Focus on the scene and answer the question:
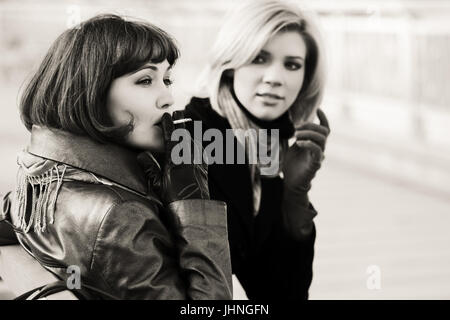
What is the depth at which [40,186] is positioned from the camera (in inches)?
61.8

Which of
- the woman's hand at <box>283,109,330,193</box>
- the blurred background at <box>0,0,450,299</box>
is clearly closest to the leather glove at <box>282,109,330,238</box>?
the woman's hand at <box>283,109,330,193</box>

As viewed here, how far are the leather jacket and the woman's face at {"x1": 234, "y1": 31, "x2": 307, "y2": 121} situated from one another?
1.86 ft

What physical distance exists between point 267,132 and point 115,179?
0.63 meters

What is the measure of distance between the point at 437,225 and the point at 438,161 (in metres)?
0.92

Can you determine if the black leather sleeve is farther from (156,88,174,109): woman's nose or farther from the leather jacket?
(156,88,174,109): woman's nose

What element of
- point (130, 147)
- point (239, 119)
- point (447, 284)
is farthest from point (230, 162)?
point (447, 284)

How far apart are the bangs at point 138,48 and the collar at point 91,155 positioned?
126mm

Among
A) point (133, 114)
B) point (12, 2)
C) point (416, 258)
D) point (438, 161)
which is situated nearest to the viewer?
point (133, 114)

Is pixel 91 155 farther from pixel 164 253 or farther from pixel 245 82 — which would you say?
pixel 245 82

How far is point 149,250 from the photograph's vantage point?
1462 millimetres

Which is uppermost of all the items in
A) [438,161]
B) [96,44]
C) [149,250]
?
[438,161]

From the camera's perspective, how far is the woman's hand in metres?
2.02

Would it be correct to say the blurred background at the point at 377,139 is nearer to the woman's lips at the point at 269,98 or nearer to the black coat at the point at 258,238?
the black coat at the point at 258,238

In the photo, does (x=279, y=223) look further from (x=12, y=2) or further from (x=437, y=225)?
(x=12, y=2)
